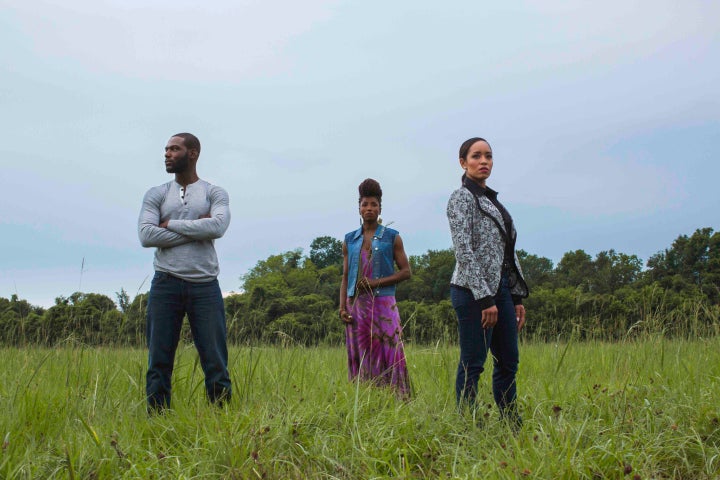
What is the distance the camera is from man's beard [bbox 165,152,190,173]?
4.74m

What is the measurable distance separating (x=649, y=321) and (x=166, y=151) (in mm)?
4925

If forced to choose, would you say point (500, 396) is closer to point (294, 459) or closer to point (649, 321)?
point (294, 459)

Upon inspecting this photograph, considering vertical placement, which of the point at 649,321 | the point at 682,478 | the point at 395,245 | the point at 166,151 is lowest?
the point at 682,478

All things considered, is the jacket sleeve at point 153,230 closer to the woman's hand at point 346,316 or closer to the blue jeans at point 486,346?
the woman's hand at point 346,316

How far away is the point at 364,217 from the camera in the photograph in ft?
17.6

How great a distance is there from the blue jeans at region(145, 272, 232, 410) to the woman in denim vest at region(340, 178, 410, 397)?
1.14 m

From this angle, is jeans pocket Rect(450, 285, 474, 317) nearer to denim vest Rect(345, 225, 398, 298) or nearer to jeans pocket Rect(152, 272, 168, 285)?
denim vest Rect(345, 225, 398, 298)

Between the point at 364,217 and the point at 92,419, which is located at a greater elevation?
the point at 364,217

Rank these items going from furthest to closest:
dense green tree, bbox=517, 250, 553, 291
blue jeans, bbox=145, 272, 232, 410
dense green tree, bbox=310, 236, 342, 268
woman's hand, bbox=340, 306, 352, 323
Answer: dense green tree, bbox=310, 236, 342, 268 < dense green tree, bbox=517, 250, 553, 291 < woman's hand, bbox=340, 306, 352, 323 < blue jeans, bbox=145, 272, 232, 410

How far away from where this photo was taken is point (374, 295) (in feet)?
16.9

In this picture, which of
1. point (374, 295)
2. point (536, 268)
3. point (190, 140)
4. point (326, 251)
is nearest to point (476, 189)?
point (374, 295)

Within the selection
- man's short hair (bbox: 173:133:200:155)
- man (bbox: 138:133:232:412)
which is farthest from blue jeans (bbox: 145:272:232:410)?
man's short hair (bbox: 173:133:200:155)

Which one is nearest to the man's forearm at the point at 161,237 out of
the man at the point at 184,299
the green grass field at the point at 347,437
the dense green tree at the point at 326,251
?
the man at the point at 184,299

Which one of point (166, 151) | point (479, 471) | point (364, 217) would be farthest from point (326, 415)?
point (166, 151)
